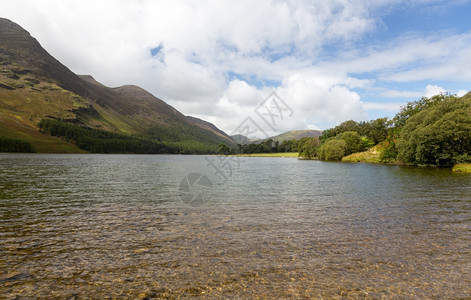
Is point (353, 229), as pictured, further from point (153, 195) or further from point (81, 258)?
point (153, 195)

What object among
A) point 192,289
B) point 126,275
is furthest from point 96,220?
point 192,289

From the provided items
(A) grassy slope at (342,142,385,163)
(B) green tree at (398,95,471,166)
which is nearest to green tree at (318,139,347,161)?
(A) grassy slope at (342,142,385,163)

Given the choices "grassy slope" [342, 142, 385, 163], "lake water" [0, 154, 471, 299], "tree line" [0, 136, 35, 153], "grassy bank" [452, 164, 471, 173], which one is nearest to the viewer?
"lake water" [0, 154, 471, 299]

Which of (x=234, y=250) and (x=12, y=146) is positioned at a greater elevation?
(x=12, y=146)

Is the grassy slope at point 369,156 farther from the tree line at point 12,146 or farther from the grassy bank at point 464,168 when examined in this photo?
the tree line at point 12,146

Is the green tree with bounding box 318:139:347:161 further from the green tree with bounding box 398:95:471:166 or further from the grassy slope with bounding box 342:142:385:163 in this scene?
the green tree with bounding box 398:95:471:166

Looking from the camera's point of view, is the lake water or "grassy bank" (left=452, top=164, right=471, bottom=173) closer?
the lake water

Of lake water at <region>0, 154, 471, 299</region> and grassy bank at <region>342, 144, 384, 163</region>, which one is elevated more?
grassy bank at <region>342, 144, 384, 163</region>

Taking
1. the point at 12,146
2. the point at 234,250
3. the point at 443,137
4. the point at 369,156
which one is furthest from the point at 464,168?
the point at 12,146

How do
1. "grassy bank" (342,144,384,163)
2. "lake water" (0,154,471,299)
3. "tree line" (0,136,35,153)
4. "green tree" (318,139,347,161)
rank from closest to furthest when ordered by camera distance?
"lake water" (0,154,471,299), "grassy bank" (342,144,384,163), "green tree" (318,139,347,161), "tree line" (0,136,35,153)

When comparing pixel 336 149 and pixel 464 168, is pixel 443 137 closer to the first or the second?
pixel 464 168

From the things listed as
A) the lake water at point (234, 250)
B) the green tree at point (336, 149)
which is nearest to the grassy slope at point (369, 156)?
the green tree at point (336, 149)

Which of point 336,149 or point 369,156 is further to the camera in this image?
point 336,149

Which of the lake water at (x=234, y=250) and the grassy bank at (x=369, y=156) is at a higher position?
the grassy bank at (x=369, y=156)
